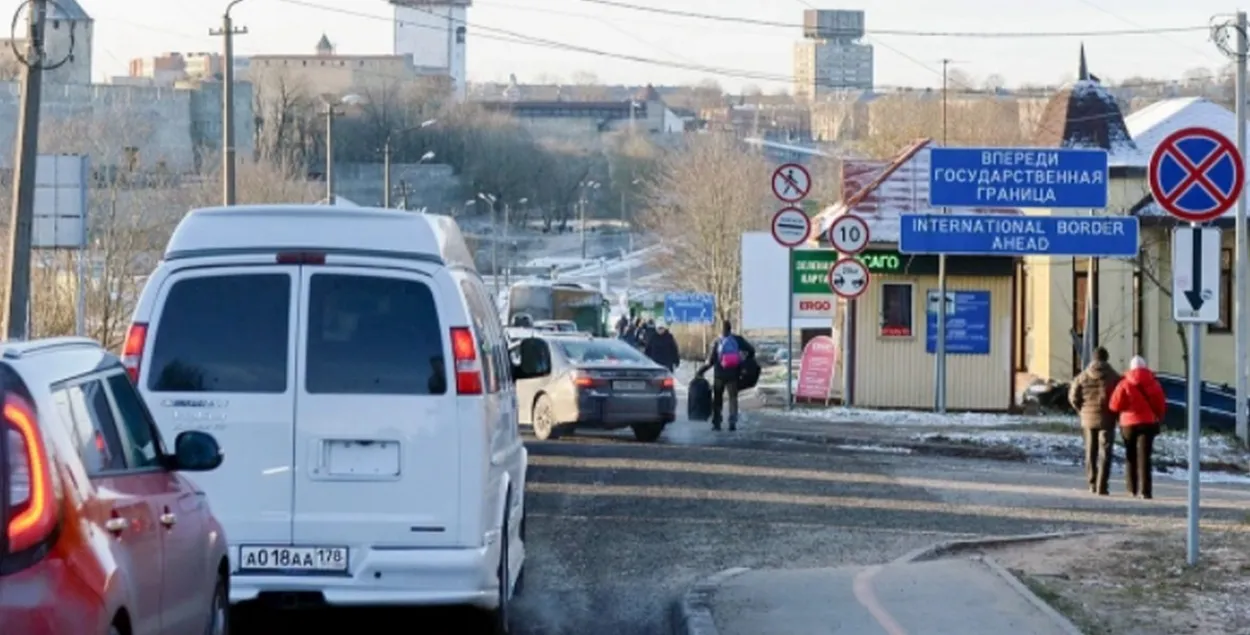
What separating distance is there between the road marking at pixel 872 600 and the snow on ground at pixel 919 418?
1743 centimetres

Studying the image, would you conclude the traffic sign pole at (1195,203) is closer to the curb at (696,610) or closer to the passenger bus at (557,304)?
the curb at (696,610)

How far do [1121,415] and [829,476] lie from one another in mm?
3090

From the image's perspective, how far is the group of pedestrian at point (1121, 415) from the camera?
1992 centimetres

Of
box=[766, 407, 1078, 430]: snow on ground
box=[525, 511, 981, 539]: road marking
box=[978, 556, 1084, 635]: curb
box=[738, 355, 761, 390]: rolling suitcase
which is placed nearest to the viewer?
box=[978, 556, 1084, 635]: curb

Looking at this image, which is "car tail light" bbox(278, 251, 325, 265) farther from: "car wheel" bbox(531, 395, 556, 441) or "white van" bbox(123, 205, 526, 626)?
"car wheel" bbox(531, 395, 556, 441)

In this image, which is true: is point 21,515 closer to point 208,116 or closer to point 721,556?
point 721,556

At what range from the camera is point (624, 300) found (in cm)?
8812

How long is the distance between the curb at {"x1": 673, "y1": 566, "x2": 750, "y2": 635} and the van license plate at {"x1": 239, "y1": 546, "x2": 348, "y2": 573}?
1.98m

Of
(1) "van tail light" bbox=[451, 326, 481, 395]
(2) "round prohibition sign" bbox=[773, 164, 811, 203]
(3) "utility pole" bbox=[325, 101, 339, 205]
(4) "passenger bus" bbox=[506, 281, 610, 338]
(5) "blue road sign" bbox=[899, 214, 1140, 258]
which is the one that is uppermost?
(3) "utility pole" bbox=[325, 101, 339, 205]

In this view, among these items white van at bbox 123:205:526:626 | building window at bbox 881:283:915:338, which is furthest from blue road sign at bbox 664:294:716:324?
white van at bbox 123:205:526:626

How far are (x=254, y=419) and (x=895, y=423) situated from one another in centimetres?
2224

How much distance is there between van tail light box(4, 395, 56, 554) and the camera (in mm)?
5484

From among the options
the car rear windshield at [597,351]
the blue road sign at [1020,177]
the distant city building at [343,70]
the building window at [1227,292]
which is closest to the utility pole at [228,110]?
the car rear windshield at [597,351]

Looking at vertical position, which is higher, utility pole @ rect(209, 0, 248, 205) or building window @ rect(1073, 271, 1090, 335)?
utility pole @ rect(209, 0, 248, 205)
